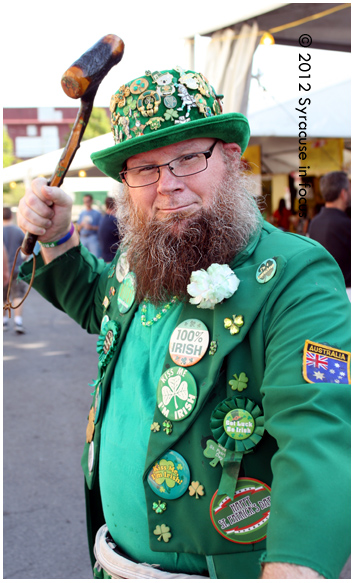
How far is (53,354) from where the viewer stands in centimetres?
743

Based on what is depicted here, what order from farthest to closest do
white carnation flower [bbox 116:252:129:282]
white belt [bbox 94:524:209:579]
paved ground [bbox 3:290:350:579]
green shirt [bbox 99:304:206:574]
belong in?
paved ground [bbox 3:290:350:579] → white carnation flower [bbox 116:252:129:282] → green shirt [bbox 99:304:206:574] → white belt [bbox 94:524:209:579]

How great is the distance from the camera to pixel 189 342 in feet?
4.74

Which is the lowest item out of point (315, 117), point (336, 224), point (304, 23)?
point (336, 224)

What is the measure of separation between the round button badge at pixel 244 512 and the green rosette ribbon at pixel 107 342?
595 mm

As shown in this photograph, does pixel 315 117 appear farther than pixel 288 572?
Yes

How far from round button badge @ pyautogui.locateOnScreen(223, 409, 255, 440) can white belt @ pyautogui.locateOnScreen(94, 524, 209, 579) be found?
39 cm

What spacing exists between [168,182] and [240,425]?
0.73m

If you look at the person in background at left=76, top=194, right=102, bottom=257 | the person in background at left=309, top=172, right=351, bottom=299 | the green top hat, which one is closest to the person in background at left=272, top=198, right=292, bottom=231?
the person in background at left=309, top=172, right=351, bottom=299

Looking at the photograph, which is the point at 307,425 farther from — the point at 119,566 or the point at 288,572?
the point at 119,566

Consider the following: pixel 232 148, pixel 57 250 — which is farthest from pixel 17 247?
pixel 232 148

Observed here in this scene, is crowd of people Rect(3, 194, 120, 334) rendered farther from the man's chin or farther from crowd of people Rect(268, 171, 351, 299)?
the man's chin

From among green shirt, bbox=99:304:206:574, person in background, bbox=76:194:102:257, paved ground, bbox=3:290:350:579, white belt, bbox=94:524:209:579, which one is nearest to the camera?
white belt, bbox=94:524:209:579

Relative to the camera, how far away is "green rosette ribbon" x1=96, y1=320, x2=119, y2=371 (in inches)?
67.4

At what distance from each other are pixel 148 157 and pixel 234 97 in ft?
10.8
